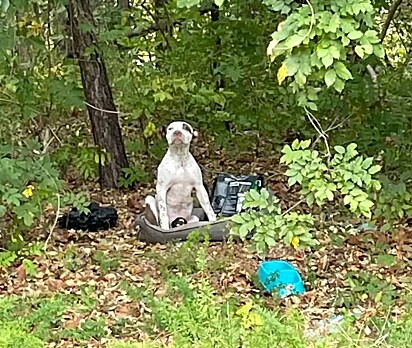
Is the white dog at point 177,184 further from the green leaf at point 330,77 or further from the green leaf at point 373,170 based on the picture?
the green leaf at point 330,77

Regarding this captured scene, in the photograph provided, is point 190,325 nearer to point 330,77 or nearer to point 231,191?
point 330,77

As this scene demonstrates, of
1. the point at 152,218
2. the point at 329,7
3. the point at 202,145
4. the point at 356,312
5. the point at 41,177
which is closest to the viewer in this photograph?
the point at 329,7

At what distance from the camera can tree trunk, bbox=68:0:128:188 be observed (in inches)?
248

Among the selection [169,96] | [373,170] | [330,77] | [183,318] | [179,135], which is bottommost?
[183,318]

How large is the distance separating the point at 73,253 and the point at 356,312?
76.7 inches

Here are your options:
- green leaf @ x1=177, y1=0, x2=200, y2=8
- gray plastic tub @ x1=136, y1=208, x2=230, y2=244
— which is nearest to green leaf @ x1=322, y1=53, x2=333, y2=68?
green leaf @ x1=177, y1=0, x2=200, y2=8

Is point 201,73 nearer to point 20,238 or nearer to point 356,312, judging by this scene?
point 20,238

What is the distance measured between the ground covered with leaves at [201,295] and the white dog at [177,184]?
28 cm

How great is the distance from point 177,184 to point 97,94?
1.45m

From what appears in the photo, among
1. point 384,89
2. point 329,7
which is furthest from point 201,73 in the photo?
point 329,7

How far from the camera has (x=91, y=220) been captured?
5805 millimetres

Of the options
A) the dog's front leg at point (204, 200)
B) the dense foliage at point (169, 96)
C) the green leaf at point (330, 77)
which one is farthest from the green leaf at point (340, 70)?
the dog's front leg at point (204, 200)

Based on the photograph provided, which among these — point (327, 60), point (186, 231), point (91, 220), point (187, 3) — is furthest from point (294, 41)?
point (91, 220)

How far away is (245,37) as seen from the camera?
21.5ft
